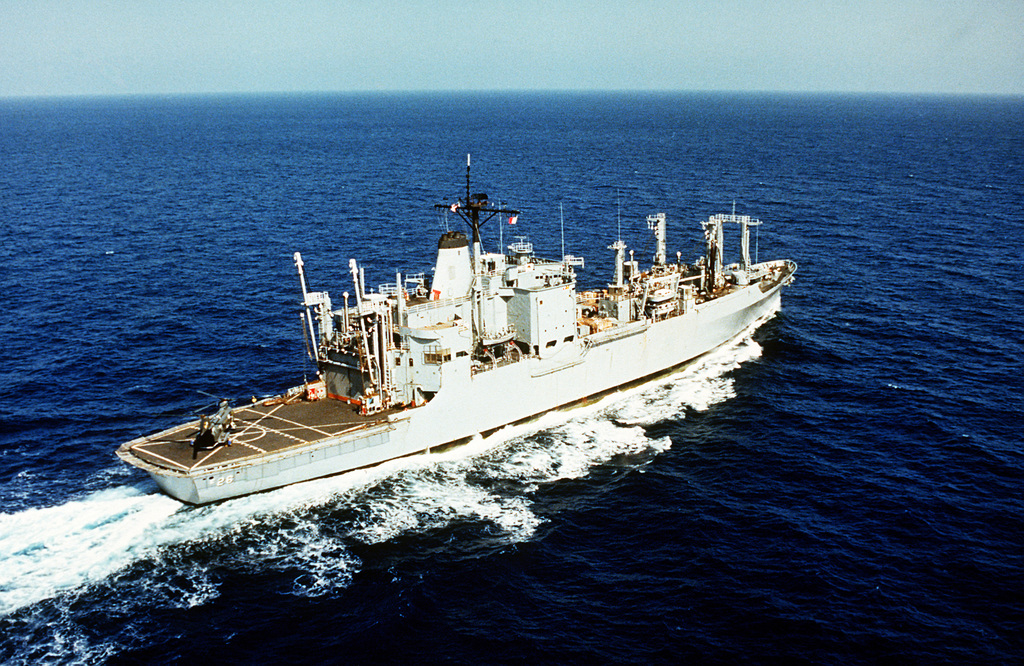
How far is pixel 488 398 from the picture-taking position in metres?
49.7

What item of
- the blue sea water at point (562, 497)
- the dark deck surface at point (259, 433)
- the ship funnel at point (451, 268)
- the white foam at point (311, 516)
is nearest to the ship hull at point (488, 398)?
the dark deck surface at point (259, 433)

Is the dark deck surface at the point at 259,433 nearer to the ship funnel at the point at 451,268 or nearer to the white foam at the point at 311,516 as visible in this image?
the white foam at the point at 311,516

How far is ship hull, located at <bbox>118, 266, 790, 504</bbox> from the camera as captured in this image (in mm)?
41031

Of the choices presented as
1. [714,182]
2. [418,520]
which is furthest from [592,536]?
[714,182]

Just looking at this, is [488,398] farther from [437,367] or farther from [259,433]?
[259,433]

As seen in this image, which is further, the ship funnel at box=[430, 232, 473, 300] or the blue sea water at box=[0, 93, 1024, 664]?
the ship funnel at box=[430, 232, 473, 300]

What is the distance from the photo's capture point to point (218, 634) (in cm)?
3194

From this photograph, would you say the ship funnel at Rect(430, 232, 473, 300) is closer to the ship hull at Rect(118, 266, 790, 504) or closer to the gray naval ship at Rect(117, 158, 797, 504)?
the gray naval ship at Rect(117, 158, 797, 504)

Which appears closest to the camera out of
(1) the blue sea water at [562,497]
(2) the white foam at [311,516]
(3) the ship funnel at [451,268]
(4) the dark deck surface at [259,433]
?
(1) the blue sea water at [562,497]

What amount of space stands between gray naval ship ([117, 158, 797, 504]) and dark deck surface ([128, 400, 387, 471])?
107mm

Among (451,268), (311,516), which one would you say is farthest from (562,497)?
(451,268)

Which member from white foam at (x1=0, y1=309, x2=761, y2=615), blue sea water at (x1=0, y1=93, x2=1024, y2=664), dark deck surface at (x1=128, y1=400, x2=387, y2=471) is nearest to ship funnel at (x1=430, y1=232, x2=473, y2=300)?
dark deck surface at (x1=128, y1=400, x2=387, y2=471)

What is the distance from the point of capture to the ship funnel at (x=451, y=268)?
50.8 meters

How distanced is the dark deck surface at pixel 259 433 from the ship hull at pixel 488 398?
491 millimetres
